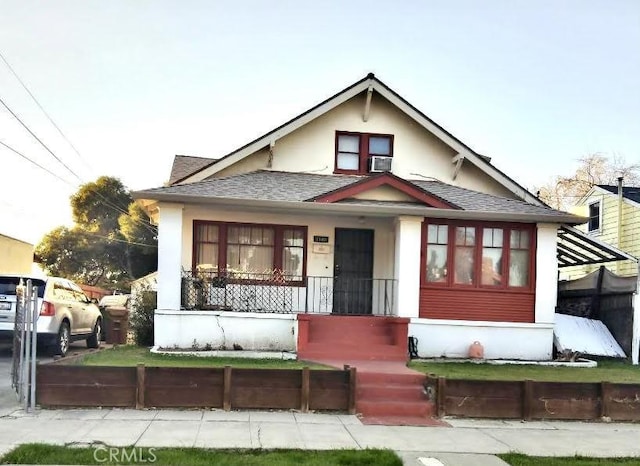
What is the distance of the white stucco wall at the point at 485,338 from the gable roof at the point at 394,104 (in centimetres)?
379

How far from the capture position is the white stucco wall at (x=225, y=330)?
13594mm

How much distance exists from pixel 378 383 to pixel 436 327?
420 cm

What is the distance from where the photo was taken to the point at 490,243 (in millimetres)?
14883

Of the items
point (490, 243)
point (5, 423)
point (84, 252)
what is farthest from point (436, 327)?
point (84, 252)

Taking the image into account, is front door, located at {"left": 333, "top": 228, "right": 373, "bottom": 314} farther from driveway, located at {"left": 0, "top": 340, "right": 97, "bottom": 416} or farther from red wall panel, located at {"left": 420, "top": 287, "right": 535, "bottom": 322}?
driveway, located at {"left": 0, "top": 340, "right": 97, "bottom": 416}

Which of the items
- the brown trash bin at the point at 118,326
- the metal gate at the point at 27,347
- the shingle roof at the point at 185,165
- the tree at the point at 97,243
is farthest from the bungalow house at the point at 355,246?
the tree at the point at 97,243

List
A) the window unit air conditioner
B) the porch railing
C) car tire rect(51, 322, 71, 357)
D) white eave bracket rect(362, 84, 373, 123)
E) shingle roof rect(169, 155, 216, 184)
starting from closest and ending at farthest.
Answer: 1. car tire rect(51, 322, 71, 357)
2. the porch railing
3. white eave bracket rect(362, 84, 373, 123)
4. the window unit air conditioner
5. shingle roof rect(169, 155, 216, 184)

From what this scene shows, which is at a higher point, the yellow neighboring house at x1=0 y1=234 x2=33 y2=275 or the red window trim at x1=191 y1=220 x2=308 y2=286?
the red window trim at x1=191 y1=220 x2=308 y2=286

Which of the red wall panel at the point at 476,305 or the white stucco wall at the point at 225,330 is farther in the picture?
the red wall panel at the point at 476,305

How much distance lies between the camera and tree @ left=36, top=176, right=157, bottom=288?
40.8m

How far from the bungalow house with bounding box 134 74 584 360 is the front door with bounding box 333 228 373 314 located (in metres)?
0.03

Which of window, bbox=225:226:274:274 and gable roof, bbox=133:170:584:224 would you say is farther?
window, bbox=225:226:274:274

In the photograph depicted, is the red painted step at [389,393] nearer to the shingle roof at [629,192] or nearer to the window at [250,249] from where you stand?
the window at [250,249]

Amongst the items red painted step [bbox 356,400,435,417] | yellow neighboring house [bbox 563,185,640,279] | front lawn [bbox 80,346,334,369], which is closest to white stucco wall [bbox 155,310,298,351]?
front lawn [bbox 80,346,334,369]
